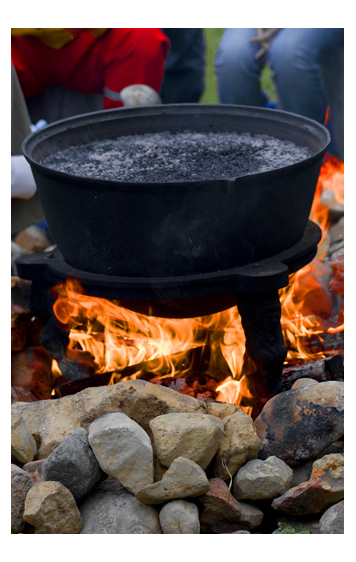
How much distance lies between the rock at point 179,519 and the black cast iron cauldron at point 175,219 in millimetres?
762

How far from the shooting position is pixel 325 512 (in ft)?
5.76

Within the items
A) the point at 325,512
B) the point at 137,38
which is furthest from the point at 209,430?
the point at 137,38

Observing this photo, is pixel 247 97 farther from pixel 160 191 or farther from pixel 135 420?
pixel 135 420

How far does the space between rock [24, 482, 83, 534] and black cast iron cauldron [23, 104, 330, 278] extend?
77 cm

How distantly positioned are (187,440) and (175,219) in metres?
0.70

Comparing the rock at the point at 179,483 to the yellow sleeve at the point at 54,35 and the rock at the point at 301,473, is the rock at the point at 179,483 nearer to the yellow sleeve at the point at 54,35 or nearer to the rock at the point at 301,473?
the rock at the point at 301,473

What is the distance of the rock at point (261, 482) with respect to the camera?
178cm

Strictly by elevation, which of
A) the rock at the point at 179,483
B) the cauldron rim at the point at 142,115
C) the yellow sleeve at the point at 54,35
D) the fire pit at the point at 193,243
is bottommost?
the rock at the point at 179,483

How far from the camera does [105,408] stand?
1977 millimetres

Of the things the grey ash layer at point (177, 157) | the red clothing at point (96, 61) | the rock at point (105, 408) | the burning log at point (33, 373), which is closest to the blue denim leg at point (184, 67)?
the red clothing at point (96, 61)

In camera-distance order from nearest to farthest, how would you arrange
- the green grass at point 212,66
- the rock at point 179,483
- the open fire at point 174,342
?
the rock at point 179,483 < the open fire at point 174,342 < the green grass at point 212,66

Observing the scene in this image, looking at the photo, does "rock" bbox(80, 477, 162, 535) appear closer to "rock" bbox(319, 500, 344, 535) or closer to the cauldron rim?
"rock" bbox(319, 500, 344, 535)

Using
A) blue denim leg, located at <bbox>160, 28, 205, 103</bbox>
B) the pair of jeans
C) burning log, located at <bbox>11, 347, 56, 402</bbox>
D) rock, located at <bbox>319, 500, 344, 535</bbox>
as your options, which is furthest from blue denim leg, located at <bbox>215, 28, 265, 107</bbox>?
rock, located at <bbox>319, 500, 344, 535</bbox>

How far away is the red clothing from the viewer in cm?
318
